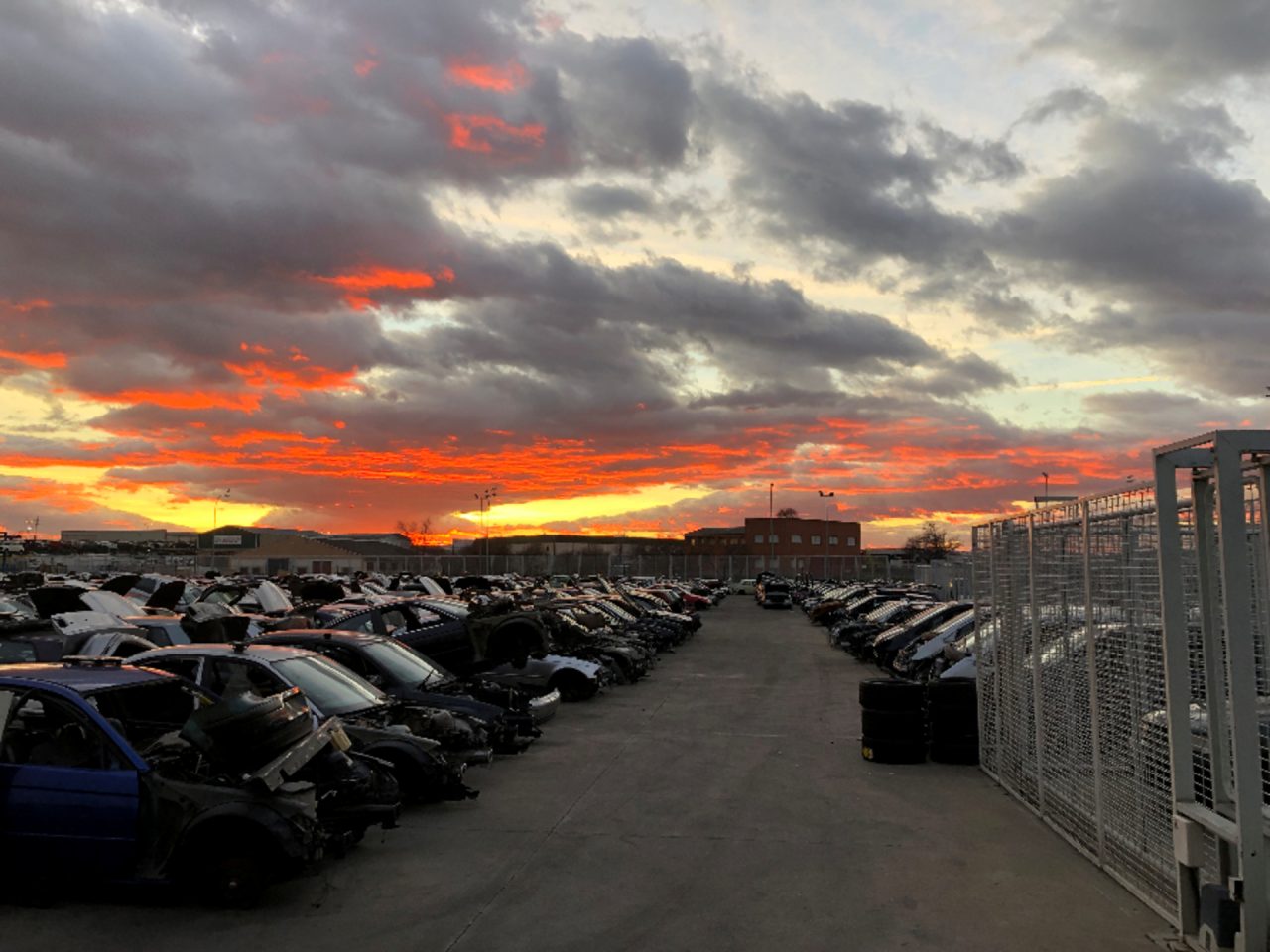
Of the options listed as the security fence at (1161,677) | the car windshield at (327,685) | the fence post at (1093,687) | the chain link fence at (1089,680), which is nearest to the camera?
the security fence at (1161,677)

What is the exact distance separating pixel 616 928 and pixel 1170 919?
3.58m

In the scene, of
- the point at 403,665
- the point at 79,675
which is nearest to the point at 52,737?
the point at 79,675

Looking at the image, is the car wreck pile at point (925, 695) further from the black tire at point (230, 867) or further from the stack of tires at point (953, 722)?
the black tire at point (230, 867)

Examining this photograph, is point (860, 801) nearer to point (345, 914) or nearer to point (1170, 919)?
point (1170, 919)

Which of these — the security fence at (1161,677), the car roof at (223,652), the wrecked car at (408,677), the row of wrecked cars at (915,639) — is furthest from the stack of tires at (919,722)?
the car roof at (223,652)

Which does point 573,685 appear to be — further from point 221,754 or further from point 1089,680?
point 221,754

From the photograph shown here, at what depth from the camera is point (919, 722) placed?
11.6 meters

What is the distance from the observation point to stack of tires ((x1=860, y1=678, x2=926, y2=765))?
37.8 ft

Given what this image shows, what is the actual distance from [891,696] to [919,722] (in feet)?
1.52

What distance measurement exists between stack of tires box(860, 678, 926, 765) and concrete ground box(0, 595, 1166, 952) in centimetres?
22

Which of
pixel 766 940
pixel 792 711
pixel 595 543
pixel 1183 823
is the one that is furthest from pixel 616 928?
pixel 595 543

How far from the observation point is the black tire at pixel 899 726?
11500mm

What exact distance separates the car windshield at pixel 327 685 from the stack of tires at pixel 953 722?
6560mm

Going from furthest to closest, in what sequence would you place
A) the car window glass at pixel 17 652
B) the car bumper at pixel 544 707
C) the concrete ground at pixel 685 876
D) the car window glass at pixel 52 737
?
the car bumper at pixel 544 707 → the car window glass at pixel 17 652 → the car window glass at pixel 52 737 → the concrete ground at pixel 685 876
